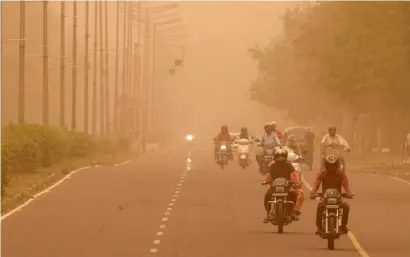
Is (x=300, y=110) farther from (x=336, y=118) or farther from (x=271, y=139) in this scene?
(x=271, y=139)

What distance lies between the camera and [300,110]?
130 m

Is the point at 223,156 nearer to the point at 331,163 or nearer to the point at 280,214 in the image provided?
the point at 280,214

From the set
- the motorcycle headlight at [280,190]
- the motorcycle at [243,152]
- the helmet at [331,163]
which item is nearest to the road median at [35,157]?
the motorcycle at [243,152]

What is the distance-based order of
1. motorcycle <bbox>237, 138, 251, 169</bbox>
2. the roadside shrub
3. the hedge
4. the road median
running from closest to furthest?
the road median < the hedge < motorcycle <bbox>237, 138, 251, 169</bbox> < the roadside shrub

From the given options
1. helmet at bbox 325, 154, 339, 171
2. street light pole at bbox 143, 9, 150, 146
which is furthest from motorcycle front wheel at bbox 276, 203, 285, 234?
street light pole at bbox 143, 9, 150, 146

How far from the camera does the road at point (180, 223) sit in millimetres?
25391

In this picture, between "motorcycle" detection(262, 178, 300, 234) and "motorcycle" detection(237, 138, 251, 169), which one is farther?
"motorcycle" detection(237, 138, 251, 169)

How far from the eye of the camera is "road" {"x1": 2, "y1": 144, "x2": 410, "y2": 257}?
25.4m

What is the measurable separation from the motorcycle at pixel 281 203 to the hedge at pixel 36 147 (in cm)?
1128

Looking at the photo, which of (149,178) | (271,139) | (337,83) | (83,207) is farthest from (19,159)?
(337,83)

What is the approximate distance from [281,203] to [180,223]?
3141 millimetres

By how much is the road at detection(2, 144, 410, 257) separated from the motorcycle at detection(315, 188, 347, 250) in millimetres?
239

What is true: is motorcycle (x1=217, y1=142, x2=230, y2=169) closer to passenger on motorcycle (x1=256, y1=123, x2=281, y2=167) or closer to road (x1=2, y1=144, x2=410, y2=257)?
road (x1=2, y1=144, x2=410, y2=257)

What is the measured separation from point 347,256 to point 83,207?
12917 millimetres
